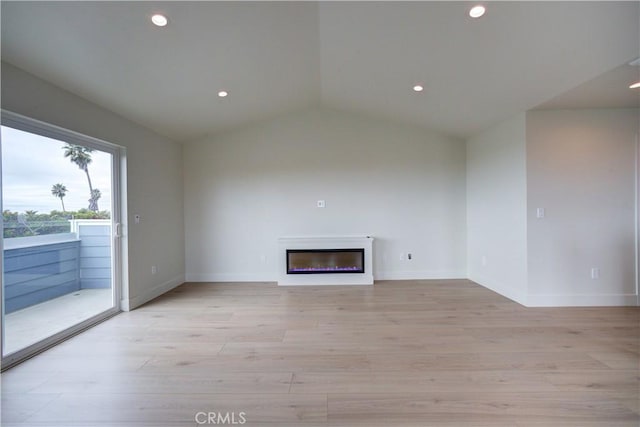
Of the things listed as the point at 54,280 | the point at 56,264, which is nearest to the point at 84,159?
the point at 56,264

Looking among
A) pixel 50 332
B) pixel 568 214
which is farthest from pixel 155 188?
pixel 568 214

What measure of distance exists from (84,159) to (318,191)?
309 centimetres

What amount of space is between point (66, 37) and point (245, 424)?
119 inches

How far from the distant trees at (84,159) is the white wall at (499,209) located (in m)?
5.10

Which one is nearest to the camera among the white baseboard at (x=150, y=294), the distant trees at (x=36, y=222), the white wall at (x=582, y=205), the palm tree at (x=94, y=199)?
the distant trees at (x=36, y=222)

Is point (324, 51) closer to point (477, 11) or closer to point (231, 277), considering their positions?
point (477, 11)

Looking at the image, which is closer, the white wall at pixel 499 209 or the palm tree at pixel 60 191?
the palm tree at pixel 60 191

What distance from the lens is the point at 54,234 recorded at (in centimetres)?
253

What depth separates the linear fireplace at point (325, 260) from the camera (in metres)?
4.41

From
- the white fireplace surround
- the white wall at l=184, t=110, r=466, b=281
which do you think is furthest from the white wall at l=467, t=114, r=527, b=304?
the white fireplace surround

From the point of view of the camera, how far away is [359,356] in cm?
220

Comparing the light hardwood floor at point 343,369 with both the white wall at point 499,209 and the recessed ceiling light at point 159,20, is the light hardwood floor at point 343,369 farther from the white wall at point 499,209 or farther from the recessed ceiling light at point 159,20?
the recessed ceiling light at point 159,20

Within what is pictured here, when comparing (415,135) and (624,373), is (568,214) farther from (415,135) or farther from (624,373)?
(415,135)

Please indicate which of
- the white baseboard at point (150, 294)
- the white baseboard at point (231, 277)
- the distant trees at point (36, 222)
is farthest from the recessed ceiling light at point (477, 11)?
the white baseboard at point (150, 294)
